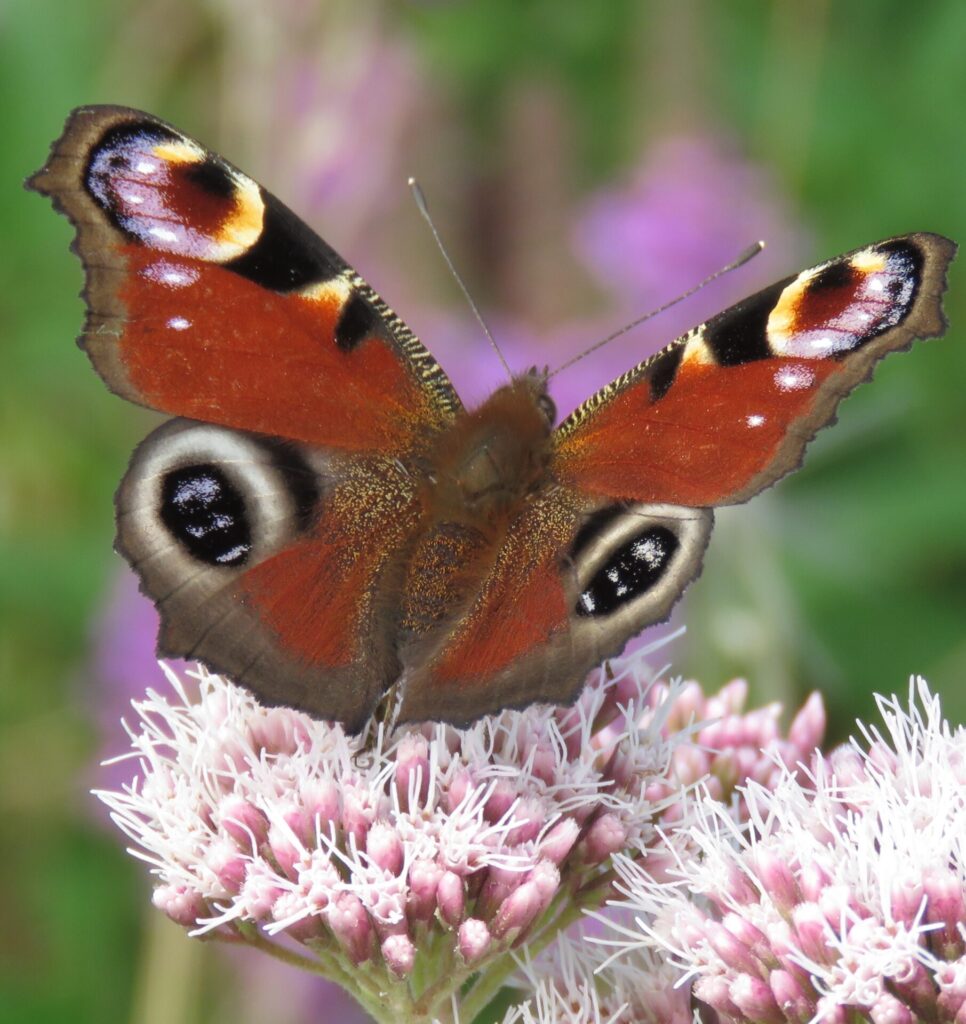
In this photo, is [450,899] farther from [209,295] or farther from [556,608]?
[209,295]

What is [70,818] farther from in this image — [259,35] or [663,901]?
[663,901]

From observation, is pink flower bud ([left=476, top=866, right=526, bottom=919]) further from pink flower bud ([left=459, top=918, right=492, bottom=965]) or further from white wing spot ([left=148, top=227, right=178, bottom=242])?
white wing spot ([left=148, top=227, right=178, bottom=242])

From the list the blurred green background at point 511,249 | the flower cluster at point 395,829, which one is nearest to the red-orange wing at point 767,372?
the flower cluster at point 395,829

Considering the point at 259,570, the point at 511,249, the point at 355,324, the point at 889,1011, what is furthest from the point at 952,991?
the point at 511,249

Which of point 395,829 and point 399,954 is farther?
point 395,829

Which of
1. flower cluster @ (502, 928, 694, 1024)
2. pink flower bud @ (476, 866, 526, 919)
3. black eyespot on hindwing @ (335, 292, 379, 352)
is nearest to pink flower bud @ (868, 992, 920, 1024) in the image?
flower cluster @ (502, 928, 694, 1024)

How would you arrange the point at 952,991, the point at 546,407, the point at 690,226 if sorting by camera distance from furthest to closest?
the point at 690,226
the point at 546,407
the point at 952,991

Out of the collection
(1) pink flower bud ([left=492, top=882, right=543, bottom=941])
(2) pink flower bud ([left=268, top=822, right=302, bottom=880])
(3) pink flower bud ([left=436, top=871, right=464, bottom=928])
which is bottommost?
(1) pink flower bud ([left=492, top=882, right=543, bottom=941])

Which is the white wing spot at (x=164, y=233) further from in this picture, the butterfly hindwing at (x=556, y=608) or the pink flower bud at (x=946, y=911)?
the pink flower bud at (x=946, y=911)
